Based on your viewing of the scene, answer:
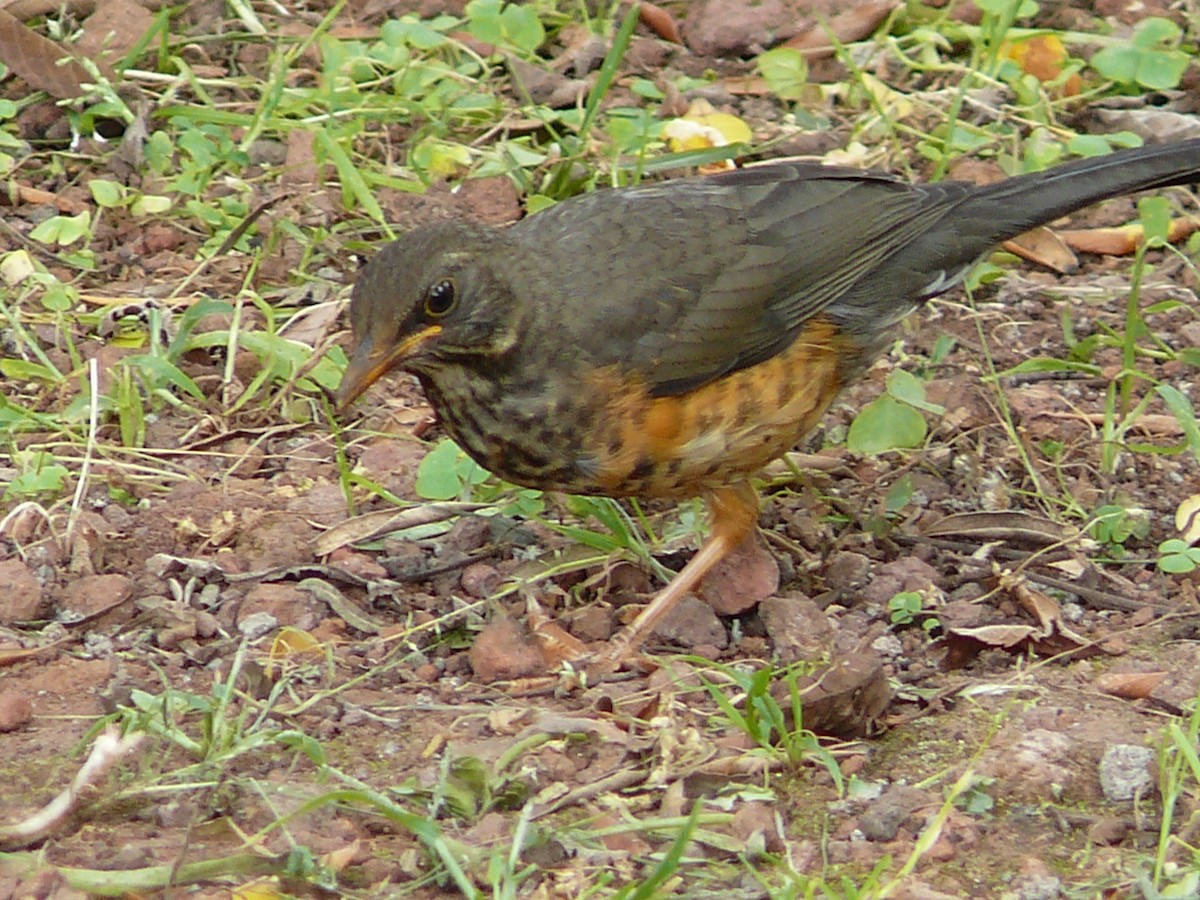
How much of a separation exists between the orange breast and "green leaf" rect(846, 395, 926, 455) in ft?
0.68

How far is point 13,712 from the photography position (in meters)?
4.43

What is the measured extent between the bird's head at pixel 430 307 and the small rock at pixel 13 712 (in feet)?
3.37

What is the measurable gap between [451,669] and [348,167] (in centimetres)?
239

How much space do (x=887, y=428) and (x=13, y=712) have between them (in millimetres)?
2699

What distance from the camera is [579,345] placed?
5.19 meters

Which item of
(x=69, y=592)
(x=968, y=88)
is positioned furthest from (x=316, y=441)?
(x=968, y=88)

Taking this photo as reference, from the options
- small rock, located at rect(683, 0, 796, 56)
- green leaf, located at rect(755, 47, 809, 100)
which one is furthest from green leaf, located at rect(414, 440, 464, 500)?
small rock, located at rect(683, 0, 796, 56)

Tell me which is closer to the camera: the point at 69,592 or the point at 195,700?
the point at 195,700

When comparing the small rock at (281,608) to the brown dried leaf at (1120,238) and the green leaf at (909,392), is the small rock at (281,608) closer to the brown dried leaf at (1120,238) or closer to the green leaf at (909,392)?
the green leaf at (909,392)

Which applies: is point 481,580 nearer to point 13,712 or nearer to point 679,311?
point 679,311

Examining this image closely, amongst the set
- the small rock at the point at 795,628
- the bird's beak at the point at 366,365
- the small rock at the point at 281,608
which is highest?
the bird's beak at the point at 366,365

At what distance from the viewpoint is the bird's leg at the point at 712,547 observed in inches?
203

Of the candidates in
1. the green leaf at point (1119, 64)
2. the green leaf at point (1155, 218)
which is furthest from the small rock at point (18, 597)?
the green leaf at point (1119, 64)

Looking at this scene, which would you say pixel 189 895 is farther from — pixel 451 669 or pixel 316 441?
pixel 316 441
